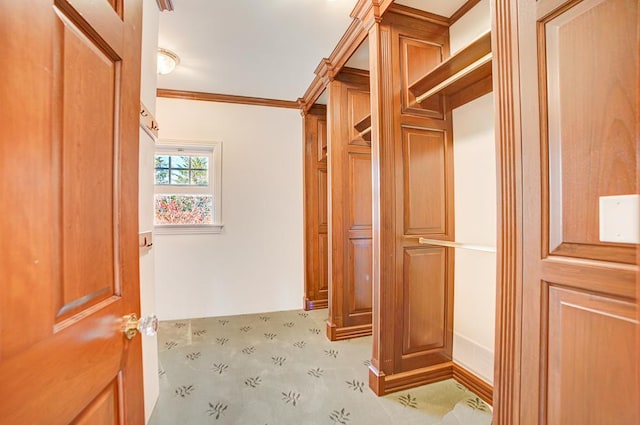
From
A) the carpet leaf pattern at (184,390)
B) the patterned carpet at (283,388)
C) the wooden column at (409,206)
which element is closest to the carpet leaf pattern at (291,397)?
the patterned carpet at (283,388)

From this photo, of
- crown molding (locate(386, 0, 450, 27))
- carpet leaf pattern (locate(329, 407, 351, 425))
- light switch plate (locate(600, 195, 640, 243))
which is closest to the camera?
light switch plate (locate(600, 195, 640, 243))

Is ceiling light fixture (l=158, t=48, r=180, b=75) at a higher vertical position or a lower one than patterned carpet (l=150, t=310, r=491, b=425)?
higher

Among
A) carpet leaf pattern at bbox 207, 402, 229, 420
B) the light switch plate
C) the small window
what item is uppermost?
the small window

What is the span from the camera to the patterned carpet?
1.56m

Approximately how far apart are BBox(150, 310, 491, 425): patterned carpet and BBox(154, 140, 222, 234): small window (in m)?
1.15

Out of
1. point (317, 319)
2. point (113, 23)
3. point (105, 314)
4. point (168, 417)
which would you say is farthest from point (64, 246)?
point (317, 319)

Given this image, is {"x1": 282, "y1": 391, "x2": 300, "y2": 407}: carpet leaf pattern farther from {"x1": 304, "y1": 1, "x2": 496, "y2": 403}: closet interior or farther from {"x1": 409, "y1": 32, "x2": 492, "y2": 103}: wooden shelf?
{"x1": 409, "y1": 32, "x2": 492, "y2": 103}: wooden shelf

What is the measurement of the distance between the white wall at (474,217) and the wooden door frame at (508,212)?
0.82 metres

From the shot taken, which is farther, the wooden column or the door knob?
the wooden column

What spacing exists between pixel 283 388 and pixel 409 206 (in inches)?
58.5

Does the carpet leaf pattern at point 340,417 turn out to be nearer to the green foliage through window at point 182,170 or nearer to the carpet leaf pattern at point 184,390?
the carpet leaf pattern at point 184,390

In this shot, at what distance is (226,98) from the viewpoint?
3154mm

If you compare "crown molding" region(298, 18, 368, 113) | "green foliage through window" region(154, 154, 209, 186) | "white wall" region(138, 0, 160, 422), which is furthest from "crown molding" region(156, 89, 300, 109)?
"white wall" region(138, 0, 160, 422)

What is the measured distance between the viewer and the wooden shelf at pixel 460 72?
140cm
